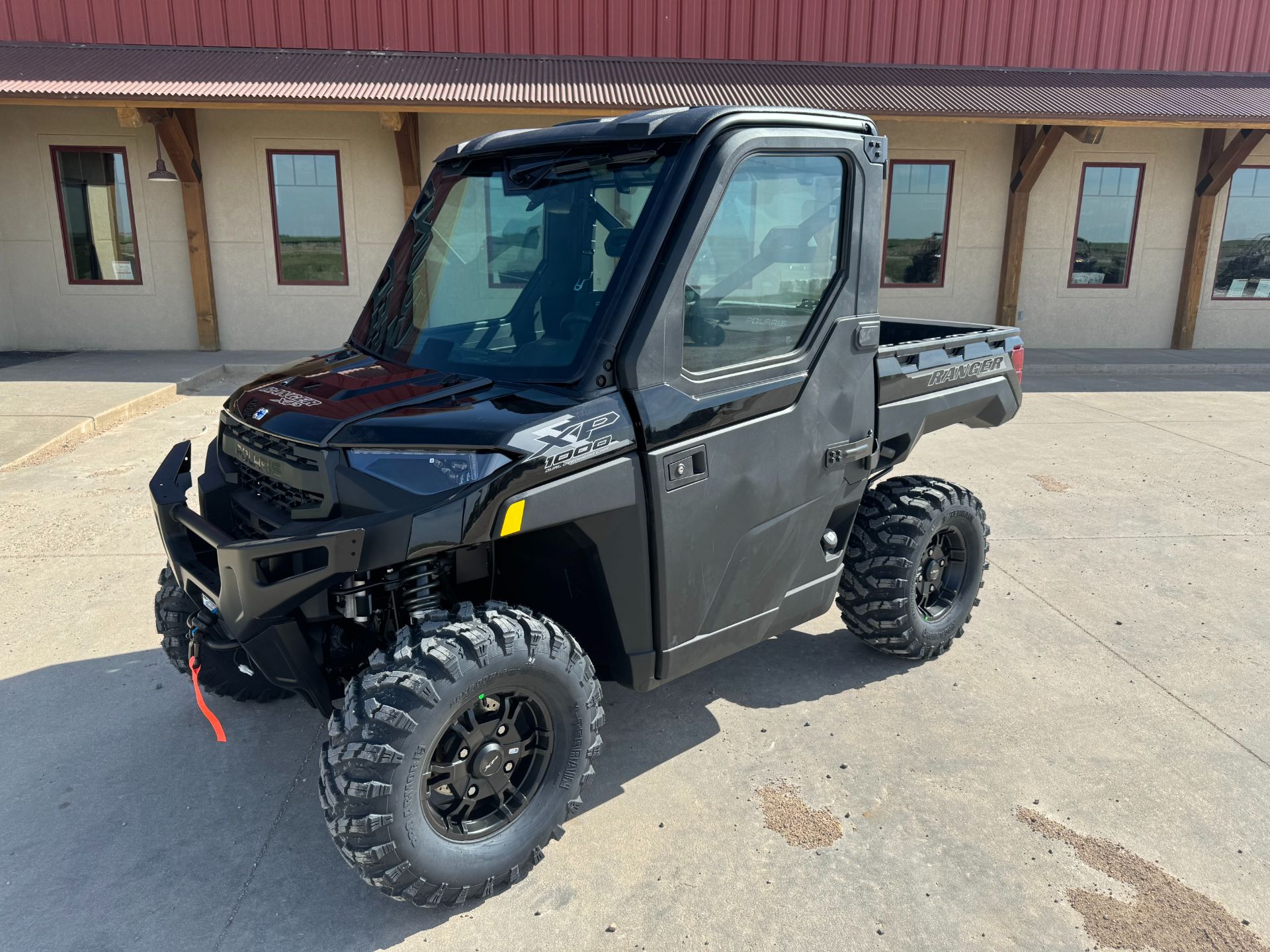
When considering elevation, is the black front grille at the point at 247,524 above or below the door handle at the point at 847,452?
below

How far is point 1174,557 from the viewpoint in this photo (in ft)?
18.0

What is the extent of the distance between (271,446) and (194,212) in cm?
1149

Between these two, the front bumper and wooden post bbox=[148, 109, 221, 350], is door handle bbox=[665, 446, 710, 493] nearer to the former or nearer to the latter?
the front bumper

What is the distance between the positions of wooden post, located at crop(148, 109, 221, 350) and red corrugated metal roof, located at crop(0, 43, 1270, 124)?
0.81m

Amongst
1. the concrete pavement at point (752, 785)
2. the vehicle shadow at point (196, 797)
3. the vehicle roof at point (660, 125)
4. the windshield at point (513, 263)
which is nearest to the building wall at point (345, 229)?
the concrete pavement at point (752, 785)

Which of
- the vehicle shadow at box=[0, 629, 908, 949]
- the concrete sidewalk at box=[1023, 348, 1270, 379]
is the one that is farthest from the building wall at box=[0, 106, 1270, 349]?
the vehicle shadow at box=[0, 629, 908, 949]

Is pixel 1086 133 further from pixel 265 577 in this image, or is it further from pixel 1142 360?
pixel 265 577

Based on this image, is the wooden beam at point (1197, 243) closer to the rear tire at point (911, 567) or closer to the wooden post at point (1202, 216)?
the wooden post at point (1202, 216)

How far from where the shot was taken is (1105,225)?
14.0m

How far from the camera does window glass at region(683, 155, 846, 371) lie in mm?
2764

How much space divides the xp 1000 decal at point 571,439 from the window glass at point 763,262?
0.35 meters

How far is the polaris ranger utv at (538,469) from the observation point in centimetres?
241

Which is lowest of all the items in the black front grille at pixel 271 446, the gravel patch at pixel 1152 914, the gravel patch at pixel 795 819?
the gravel patch at pixel 1152 914

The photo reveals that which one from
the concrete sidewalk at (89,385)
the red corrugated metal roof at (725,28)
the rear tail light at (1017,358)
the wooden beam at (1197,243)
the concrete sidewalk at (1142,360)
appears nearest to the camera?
the rear tail light at (1017,358)
